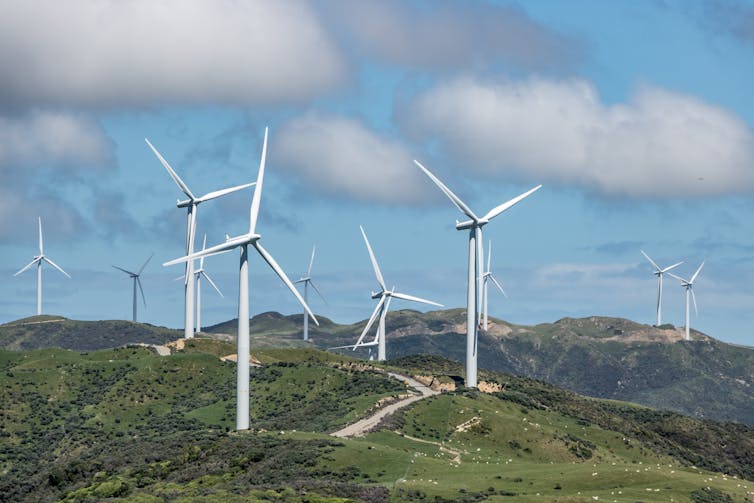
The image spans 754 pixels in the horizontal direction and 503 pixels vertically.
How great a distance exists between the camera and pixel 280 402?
17688 cm

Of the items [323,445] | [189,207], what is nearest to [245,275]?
[323,445]

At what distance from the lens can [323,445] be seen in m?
122

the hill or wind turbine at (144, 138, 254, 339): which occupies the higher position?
wind turbine at (144, 138, 254, 339)

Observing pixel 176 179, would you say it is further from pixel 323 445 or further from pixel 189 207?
pixel 323 445

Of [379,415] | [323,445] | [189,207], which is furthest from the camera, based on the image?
[189,207]

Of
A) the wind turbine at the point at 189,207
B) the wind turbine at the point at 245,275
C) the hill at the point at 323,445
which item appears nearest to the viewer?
the hill at the point at 323,445

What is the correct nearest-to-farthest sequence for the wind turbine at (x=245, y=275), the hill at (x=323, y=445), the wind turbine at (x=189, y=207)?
the hill at (x=323, y=445)
the wind turbine at (x=245, y=275)
the wind turbine at (x=189, y=207)

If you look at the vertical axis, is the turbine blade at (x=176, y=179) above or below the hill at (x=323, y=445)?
above

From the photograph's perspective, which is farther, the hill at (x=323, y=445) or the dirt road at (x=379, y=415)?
the dirt road at (x=379, y=415)

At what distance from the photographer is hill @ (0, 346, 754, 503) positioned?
10588 centimetres

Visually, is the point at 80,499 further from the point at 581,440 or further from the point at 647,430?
the point at 647,430

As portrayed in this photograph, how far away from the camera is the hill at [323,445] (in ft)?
347

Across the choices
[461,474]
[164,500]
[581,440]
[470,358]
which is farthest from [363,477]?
[470,358]

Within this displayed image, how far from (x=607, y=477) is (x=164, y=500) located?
39870 mm
